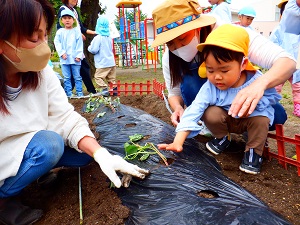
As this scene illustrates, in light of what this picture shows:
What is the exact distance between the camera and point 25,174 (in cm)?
137

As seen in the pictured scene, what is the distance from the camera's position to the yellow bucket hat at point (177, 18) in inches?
63.5

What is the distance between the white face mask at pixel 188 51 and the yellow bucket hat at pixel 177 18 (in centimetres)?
13

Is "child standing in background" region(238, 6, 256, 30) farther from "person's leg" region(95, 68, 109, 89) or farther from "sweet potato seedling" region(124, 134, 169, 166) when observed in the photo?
"sweet potato seedling" region(124, 134, 169, 166)

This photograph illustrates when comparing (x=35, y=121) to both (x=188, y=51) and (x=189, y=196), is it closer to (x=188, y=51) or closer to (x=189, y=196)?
(x=189, y=196)

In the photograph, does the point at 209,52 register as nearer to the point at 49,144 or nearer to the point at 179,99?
the point at 179,99

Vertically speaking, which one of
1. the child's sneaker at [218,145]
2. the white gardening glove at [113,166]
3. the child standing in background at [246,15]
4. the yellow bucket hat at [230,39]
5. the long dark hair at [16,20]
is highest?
the child standing in background at [246,15]

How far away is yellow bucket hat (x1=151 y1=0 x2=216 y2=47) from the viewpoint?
5.29 feet

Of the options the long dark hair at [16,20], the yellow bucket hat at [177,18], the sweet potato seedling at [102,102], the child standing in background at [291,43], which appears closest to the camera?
the long dark hair at [16,20]

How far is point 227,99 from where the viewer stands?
1699mm

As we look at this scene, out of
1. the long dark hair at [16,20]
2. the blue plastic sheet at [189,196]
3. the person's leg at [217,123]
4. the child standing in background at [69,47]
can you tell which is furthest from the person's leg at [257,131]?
the child standing in background at [69,47]

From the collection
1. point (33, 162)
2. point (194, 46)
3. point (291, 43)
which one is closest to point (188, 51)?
point (194, 46)

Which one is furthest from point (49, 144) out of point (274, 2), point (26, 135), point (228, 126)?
point (274, 2)

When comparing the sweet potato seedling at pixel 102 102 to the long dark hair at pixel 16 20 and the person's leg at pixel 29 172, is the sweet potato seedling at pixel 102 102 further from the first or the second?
the long dark hair at pixel 16 20

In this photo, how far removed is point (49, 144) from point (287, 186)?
50.2 inches
